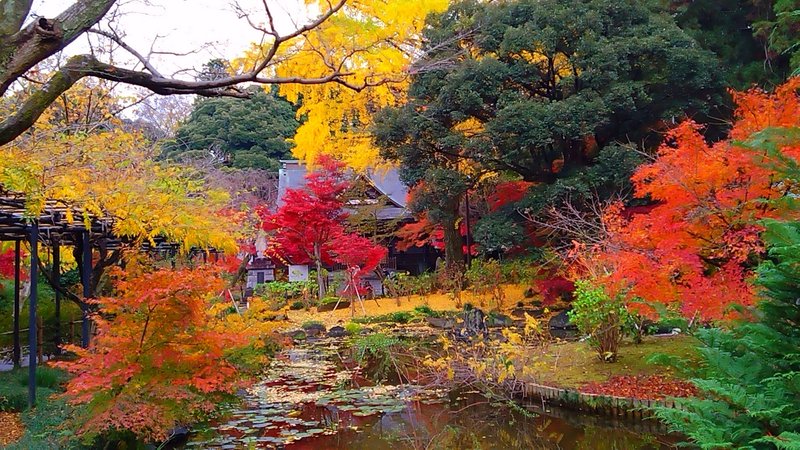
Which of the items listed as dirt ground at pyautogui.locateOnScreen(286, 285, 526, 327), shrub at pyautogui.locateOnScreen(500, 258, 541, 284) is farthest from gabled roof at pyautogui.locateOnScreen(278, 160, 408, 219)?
shrub at pyautogui.locateOnScreen(500, 258, 541, 284)

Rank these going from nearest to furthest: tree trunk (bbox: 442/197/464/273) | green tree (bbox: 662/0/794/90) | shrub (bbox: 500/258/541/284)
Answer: green tree (bbox: 662/0/794/90), shrub (bbox: 500/258/541/284), tree trunk (bbox: 442/197/464/273)

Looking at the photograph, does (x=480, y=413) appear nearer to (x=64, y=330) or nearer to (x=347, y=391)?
(x=347, y=391)

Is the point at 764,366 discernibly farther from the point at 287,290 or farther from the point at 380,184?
the point at 380,184

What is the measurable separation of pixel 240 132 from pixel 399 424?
24.2 metres

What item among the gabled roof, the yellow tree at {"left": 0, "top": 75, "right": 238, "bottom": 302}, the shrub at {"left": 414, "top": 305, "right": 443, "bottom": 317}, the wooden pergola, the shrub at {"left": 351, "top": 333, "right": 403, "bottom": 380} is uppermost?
the gabled roof

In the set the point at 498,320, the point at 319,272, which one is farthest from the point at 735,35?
the point at 319,272

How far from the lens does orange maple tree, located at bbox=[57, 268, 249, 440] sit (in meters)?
6.09

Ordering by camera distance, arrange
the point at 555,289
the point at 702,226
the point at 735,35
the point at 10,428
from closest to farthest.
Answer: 1. the point at 10,428
2. the point at 702,226
3. the point at 735,35
4. the point at 555,289

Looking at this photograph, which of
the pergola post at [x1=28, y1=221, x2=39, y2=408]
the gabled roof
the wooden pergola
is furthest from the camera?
the gabled roof

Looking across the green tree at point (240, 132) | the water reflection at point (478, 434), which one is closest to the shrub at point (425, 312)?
the water reflection at point (478, 434)

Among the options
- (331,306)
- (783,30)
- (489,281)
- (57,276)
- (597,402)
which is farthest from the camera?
(331,306)

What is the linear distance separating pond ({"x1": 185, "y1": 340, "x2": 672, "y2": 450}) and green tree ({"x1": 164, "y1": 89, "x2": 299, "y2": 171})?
68.5ft

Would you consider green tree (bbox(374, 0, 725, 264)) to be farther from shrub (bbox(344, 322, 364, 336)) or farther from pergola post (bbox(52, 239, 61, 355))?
pergola post (bbox(52, 239, 61, 355))

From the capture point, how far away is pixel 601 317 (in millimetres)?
9156
